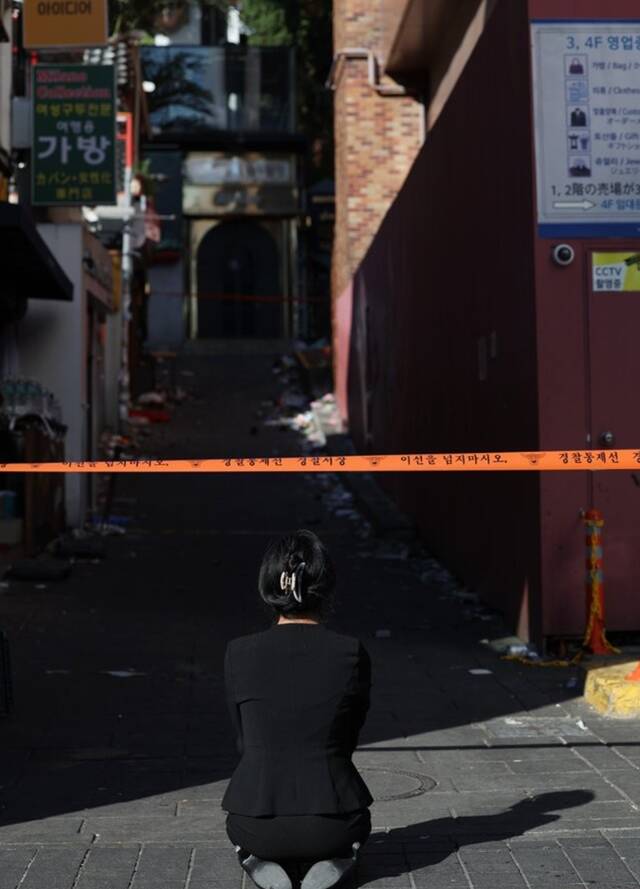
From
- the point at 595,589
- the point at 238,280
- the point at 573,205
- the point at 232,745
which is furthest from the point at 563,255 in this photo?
the point at 238,280

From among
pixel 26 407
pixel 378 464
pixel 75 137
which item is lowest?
pixel 378 464

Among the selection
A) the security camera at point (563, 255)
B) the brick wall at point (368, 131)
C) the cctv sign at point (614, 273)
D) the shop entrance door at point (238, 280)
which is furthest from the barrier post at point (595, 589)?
the shop entrance door at point (238, 280)

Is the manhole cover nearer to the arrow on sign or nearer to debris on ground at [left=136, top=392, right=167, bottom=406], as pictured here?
the arrow on sign

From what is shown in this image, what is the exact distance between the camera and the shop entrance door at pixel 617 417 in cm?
984

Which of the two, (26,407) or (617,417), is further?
(26,407)

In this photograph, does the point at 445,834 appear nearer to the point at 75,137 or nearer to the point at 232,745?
the point at 232,745

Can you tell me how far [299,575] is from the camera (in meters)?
4.66

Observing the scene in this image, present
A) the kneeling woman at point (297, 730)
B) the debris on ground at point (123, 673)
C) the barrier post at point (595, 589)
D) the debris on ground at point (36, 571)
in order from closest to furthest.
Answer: the kneeling woman at point (297, 730)
the debris on ground at point (123, 673)
the barrier post at point (595, 589)
the debris on ground at point (36, 571)

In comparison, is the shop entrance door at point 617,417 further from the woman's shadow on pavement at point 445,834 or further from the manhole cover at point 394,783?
the woman's shadow on pavement at point 445,834

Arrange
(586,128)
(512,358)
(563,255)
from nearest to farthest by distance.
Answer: (563,255) → (586,128) → (512,358)

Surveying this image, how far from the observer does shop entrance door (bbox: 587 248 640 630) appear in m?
9.84

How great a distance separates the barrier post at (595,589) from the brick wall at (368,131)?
1885 centimetres

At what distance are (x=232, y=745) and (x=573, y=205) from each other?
15.1 feet

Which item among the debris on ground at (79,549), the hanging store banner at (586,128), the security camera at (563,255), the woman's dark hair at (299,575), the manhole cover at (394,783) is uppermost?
the hanging store banner at (586,128)
